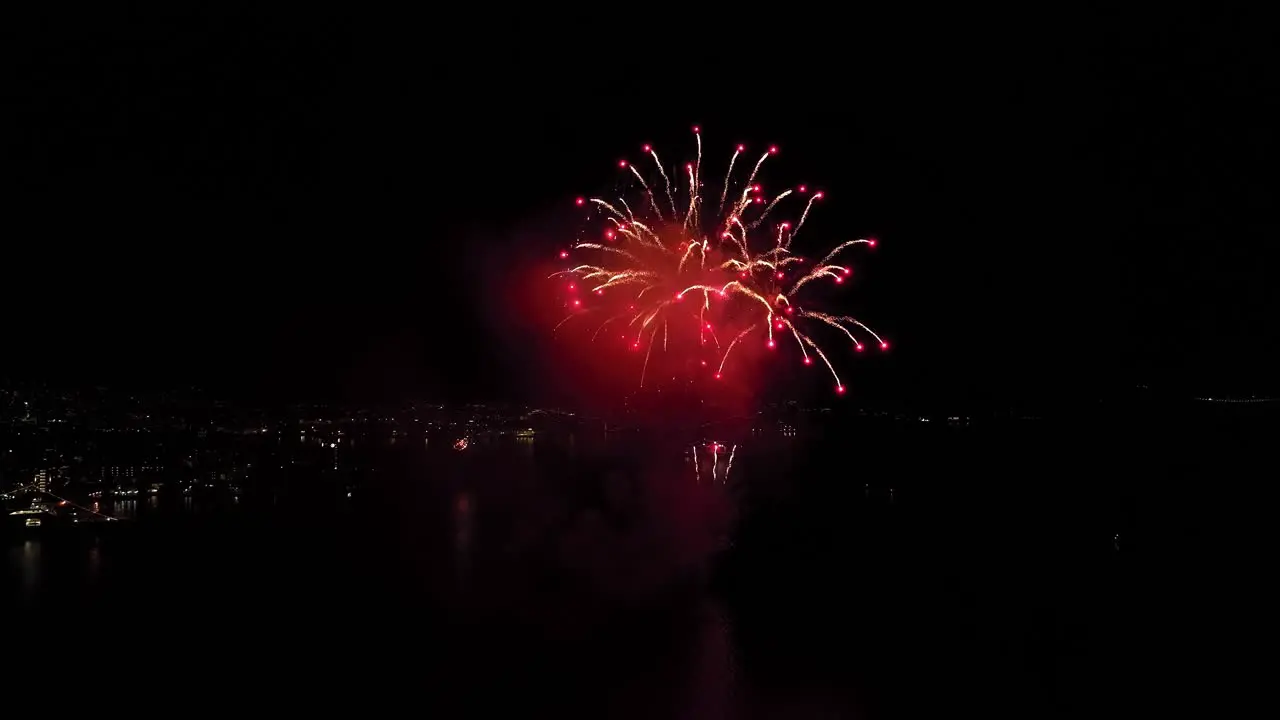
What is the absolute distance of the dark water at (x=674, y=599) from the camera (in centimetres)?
905

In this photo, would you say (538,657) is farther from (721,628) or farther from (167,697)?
(167,697)

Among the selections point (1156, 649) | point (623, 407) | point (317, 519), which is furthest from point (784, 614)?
point (623, 407)

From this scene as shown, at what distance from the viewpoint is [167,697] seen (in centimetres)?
939

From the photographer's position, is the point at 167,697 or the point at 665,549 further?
the point at 665,549

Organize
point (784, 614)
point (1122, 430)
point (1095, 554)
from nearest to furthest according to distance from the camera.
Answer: point (784, 614) → point (1095, 554) → point (1122, 430)

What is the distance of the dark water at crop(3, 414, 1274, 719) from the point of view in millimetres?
9047

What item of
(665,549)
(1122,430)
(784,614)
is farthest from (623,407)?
(784,614)

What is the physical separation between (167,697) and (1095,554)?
13.9 metres

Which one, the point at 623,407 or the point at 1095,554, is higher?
the point at 623,407

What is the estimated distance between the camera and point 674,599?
479 inches

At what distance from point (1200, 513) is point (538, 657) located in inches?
652

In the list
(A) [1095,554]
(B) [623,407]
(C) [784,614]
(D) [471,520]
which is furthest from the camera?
(B) [623,407]

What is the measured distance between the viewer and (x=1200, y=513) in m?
20.2

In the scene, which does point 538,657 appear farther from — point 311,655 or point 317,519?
point 317,519
